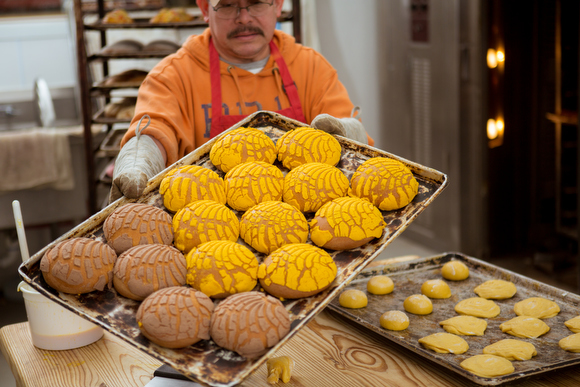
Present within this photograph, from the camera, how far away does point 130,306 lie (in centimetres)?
105

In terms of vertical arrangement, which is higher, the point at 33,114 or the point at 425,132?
the point at 33,114

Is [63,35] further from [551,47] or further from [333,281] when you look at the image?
[333,281]

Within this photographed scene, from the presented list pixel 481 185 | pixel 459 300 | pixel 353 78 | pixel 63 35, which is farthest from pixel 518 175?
pixel 63 35

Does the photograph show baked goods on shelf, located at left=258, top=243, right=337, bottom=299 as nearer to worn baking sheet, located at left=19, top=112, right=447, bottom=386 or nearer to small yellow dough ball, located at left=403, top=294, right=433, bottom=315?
worn baking sheet, located at left=19, top=112, right=447, bottom=386

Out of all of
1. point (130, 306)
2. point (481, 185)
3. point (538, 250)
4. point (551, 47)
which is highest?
point (551, 47)

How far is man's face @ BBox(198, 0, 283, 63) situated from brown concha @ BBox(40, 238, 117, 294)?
1.01m

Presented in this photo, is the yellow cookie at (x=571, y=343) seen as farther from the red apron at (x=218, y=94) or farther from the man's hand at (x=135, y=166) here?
the red apron at (x=218, y=94)

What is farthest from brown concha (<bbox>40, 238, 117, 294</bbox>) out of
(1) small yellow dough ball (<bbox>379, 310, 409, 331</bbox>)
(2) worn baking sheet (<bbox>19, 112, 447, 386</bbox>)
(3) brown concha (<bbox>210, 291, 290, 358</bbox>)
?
(1) small yellow dough ball (<bbox>379, 310, 409, 331</bbox>)

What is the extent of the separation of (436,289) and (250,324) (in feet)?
2.42

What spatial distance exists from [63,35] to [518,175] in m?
3.49

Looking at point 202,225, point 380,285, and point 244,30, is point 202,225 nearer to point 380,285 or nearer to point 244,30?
point 380,285

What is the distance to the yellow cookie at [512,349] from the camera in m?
1.19

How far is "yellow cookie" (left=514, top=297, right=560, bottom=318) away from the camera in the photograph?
1.37m

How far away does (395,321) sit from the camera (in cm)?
133
